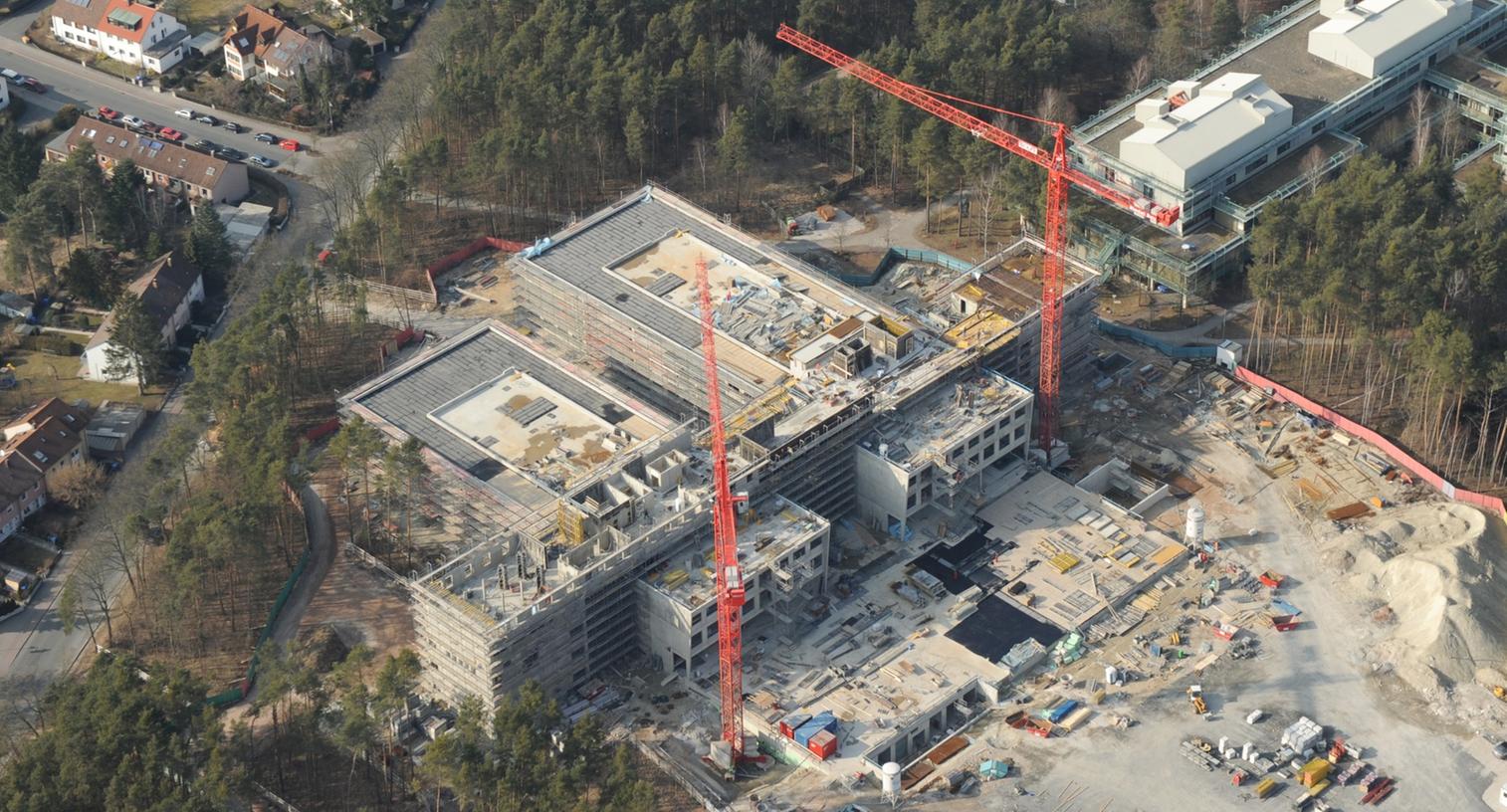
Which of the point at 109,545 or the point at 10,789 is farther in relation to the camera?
the point at 109,545

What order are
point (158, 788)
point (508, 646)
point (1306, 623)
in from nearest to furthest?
point (158, 788) < point (508, 646) < point (1306, 623)

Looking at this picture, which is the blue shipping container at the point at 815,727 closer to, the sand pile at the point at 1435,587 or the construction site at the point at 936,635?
the construction site at the point at 936,635

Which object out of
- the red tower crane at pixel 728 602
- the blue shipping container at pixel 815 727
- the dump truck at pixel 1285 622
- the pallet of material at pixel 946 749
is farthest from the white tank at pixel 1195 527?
the red tower crane at pixel 728 602

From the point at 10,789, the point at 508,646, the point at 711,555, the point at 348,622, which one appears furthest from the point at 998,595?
the point at 10,789

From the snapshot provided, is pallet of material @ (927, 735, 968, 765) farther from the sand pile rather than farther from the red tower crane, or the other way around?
the sand pile

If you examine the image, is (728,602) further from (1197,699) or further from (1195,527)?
(1195,527)

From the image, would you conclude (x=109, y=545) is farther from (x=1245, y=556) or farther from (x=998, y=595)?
(x=1245, y=556)
